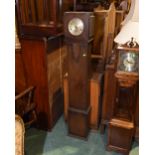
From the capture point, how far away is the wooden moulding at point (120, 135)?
5.65 feet

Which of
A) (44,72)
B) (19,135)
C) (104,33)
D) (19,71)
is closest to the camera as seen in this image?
(19,135)

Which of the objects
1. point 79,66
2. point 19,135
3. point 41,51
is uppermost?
point 41,51

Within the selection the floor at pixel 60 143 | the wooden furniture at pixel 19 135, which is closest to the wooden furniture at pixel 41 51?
the floor at pixel 60 143

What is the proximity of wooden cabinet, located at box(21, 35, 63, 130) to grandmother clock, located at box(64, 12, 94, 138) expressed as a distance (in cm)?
26

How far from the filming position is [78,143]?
1.98 m

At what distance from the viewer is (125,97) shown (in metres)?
1.66

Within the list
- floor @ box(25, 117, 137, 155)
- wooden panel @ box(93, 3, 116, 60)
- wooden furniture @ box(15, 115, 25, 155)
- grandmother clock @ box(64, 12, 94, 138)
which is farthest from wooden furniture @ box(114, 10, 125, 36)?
wooden furniture @ box(15, 115, 25, 155)

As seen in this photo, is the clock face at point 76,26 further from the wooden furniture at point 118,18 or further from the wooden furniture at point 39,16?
the wooden furniture at point 118,18

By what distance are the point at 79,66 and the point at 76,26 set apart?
36 cm

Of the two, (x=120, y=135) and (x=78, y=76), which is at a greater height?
(x=78, y=76)

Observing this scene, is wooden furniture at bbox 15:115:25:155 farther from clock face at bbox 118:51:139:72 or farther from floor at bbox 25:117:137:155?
clock face at bbox 118:51:139:72

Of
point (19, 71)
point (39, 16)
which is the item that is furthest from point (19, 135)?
point (39, 16)

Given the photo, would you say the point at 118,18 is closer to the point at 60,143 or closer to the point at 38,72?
the point at 38,72
